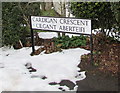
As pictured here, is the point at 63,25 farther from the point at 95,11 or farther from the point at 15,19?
the point at 15,19

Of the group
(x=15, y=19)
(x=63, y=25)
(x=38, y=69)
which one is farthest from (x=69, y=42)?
(x=15, y=19)

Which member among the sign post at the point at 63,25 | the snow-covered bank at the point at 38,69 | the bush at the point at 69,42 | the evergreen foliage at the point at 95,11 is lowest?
the snow-covered bank at the point at 38,69

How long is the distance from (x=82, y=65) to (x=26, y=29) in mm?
2218

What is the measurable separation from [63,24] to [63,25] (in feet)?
0.07

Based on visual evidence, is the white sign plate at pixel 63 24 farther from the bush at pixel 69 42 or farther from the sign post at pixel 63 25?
the bush at pixel 69 42

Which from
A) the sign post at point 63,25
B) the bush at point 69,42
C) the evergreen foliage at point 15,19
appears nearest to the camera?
the sign post at point 63,25

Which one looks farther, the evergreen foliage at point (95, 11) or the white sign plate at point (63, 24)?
the evergreen foliage at point (95, 11)

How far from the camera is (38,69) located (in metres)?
4.10

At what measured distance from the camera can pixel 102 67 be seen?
3861mm

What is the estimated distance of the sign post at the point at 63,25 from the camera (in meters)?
4.03

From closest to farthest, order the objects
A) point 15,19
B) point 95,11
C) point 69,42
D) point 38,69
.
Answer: point 38,69 → point 95,11 → point 69,42 → point 15,19

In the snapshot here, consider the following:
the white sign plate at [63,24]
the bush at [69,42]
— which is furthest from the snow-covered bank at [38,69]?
the white sign plate at [63,24]

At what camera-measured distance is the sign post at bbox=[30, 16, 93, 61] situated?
4.03 meters

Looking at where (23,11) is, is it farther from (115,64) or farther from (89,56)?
(115,64)
